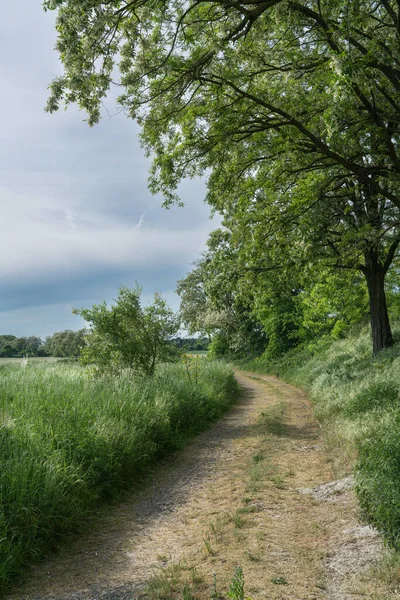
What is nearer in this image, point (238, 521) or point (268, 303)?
point (238, 521)

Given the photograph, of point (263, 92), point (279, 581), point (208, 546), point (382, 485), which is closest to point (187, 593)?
point (279, 581)

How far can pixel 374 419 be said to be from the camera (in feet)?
27.4

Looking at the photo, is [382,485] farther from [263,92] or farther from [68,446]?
[263,92]

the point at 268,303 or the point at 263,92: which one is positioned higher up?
the point at 263,92

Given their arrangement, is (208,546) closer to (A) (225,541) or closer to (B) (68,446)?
(A) (225,541)

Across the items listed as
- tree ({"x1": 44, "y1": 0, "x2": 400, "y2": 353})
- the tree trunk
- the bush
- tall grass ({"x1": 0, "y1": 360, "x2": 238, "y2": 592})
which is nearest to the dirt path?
the bush

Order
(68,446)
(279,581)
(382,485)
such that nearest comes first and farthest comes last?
(279,581) < (382,485) < (68,446)

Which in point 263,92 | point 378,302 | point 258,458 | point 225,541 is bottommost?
point 225,541

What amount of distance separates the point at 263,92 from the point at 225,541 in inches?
366

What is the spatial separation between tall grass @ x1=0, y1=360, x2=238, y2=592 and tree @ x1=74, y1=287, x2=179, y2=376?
2.39 metres

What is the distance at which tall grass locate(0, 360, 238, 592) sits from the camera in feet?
16.8

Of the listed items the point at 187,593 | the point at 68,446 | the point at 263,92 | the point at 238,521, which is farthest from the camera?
the point at 263,92

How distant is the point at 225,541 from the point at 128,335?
1004cm

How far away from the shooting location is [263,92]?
1059cm
